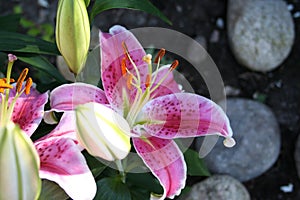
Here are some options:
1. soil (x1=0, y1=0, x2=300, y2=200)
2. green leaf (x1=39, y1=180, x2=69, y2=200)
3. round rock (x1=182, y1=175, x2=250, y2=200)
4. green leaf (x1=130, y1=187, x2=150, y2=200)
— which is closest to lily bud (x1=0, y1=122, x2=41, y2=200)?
green leaf (x1=39, y1=180, x2=69, y2=200)

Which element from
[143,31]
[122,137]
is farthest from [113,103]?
[143,31]

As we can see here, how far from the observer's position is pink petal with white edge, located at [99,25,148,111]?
0.77 metres

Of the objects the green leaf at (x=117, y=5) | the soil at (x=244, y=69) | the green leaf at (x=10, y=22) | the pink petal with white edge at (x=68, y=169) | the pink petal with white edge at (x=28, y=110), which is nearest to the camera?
the pink petal with white edge at (x=68, y=169)

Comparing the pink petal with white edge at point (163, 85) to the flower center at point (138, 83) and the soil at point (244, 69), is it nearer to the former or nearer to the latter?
the flower center at point (138, 83)

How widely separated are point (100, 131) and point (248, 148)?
3.15 feet

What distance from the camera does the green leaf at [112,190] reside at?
829 mm

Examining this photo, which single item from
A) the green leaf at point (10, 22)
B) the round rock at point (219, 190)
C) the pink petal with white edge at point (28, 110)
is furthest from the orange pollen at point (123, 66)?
the round rock at point (219, 190)

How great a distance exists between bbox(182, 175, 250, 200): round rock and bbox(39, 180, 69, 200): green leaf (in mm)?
720

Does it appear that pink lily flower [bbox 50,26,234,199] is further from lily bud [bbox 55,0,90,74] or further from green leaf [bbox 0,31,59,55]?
green leaf [bbox 0,31,59,55]

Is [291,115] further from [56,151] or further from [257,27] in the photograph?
[56,151]

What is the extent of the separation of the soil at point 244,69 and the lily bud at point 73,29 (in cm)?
91

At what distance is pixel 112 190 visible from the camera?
0.83 metres

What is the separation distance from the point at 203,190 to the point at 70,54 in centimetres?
78

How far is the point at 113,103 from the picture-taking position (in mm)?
773
